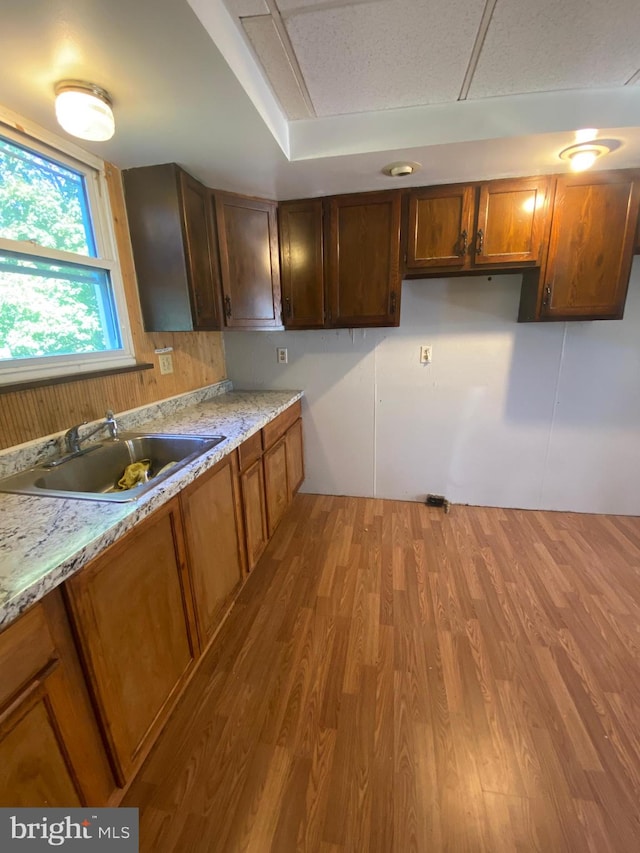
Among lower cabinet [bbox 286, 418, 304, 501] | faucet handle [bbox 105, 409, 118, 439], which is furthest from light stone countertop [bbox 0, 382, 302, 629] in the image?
lower cabinet [bbox 286, 418, 304, 501]

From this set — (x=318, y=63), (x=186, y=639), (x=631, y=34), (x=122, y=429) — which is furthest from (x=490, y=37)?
(x=186, y=639)

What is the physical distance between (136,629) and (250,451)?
0.94m

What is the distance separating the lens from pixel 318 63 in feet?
4.24

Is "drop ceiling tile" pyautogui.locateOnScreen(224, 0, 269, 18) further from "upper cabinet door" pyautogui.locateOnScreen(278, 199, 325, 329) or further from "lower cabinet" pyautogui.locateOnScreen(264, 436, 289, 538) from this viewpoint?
"lower cabinet" pyautogui.locateOnScreen(264, 436, 289, 538)

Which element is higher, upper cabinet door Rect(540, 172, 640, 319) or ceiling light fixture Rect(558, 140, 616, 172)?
ceiling light fixture Rect(558, 140, 616, 172)

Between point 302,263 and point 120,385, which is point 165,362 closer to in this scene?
point 120,385

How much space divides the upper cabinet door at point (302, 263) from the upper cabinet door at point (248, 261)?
57mm

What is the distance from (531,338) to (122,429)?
2.52 meters

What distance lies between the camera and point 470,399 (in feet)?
8.34

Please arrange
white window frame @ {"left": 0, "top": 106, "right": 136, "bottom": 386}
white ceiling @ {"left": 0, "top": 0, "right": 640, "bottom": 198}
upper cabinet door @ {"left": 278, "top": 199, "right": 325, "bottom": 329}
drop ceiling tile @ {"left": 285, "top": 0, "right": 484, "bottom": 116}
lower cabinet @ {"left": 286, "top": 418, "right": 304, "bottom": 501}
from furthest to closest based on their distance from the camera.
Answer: lower cabinet @ {"left": 286, "top": 418, "right": 304, "bottom": 501}, upper cabinet door @ {"left": 278, "top": 199, "right": 325, "bottom": 329}, white window frame @ {"left": 0, "top": 106, "right": 136, "bottom": 386}, drop ceiling tile @ {"left": 285, "top": 0, "right": 484, "bottom": 116}, white ceiling @ {"left": 0, "top": 0, "right": 640, "bottom": 198}

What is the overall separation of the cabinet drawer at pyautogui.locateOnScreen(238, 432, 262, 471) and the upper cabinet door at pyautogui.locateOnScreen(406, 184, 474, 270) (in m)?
1.36

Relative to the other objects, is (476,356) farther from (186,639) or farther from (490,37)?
(186,639)

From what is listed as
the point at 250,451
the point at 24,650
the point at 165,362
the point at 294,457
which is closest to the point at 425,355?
the point at 294,457

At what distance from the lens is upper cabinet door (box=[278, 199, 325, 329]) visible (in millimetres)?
2148
